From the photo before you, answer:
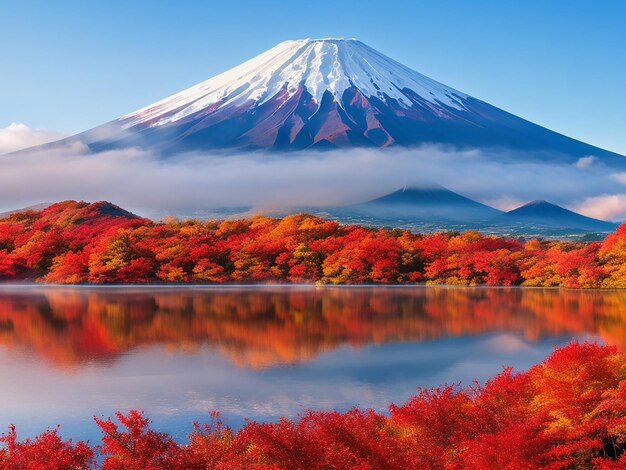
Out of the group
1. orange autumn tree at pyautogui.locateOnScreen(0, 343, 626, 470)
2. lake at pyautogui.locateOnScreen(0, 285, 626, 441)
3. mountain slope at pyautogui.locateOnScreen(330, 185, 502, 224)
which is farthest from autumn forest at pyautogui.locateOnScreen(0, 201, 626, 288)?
mountain slope at pyautogui.locateOnScreen(330, 185, 502, 224)

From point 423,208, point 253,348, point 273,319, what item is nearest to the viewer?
point 253,348

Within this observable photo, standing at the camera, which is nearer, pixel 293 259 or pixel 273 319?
→ pixel 273 319

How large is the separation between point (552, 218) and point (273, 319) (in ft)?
285

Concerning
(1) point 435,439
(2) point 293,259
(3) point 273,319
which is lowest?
(3) point 273,319

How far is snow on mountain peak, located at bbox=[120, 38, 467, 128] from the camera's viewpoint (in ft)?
297

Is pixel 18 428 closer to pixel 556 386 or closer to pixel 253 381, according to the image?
pixel 253 381

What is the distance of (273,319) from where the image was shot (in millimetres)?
21531

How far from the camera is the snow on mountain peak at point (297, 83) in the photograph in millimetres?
90625

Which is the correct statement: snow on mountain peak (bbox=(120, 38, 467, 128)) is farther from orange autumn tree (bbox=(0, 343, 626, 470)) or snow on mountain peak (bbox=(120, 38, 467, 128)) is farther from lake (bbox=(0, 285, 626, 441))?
orange autumn tree (bbox=(0, 343, 626, 470))

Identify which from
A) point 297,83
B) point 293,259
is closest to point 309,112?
point 297,83

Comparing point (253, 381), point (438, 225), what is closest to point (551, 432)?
point (253, 381)

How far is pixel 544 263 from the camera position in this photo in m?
36.3

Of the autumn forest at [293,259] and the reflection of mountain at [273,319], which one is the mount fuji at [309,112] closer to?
the autumn forest at [293,259]

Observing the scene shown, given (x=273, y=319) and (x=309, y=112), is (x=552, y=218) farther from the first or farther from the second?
(x=273, y=319)
